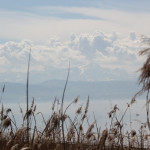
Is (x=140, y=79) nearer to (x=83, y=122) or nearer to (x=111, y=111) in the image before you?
(x=111, y=111)

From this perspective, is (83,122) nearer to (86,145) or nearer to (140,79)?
(86,145)

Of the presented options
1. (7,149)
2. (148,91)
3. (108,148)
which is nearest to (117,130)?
(108,148)

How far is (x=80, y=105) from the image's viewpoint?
17.8ft

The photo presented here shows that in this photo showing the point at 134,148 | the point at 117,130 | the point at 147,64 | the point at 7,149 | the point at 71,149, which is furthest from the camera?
the point at 134,148

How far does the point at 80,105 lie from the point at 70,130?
2.28 feet

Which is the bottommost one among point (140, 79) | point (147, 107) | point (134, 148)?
point (134, 148)

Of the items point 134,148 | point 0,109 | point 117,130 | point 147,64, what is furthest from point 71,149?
point 134,148

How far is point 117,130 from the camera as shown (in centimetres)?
577

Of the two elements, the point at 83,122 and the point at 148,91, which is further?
the point at 83,122

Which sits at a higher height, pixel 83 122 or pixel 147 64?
pixel 147 64

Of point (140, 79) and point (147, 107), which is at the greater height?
point (140, 79)

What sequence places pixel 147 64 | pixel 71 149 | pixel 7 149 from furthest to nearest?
pixel 71 149 → pixel 147 64 → pixel 7 149

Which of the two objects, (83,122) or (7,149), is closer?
(7,149)

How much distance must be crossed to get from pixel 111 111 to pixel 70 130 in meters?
0.87
